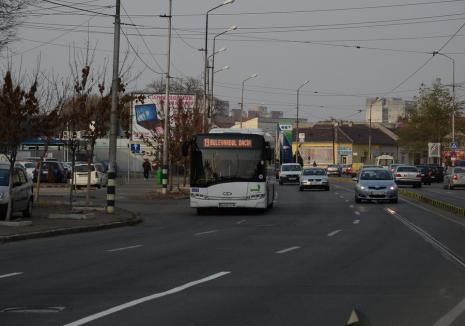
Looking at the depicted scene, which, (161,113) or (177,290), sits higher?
(161,113)

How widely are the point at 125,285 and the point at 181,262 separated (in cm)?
303

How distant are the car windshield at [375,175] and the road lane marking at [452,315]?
28398mm

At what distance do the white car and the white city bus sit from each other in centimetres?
2294

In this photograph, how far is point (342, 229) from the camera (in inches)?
894

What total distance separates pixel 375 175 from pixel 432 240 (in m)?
19.2

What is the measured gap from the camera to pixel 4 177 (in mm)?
23438

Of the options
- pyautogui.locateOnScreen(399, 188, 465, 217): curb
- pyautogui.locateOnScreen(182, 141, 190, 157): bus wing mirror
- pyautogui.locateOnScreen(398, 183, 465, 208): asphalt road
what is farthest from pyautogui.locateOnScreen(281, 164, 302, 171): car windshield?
pyautogui.locateOnScreen(182, 141, 190, 157): bus wing mirror

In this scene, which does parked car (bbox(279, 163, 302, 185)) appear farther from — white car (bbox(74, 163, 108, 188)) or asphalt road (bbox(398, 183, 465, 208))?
white car (bbox(74, 163, 108, 188))

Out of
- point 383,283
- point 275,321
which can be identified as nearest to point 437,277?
point 383,283

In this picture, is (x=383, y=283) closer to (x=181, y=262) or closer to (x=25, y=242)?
(x=181, y=262)

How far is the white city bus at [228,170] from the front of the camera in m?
28.9

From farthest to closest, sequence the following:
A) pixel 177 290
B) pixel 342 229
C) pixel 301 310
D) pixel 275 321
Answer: pixel 342 229 → pixel 177 290 → pixel 301 310 → pixel 275 321

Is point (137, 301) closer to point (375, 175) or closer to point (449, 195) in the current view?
point (375, 175)

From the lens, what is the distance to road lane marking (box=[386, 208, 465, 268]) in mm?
15102
